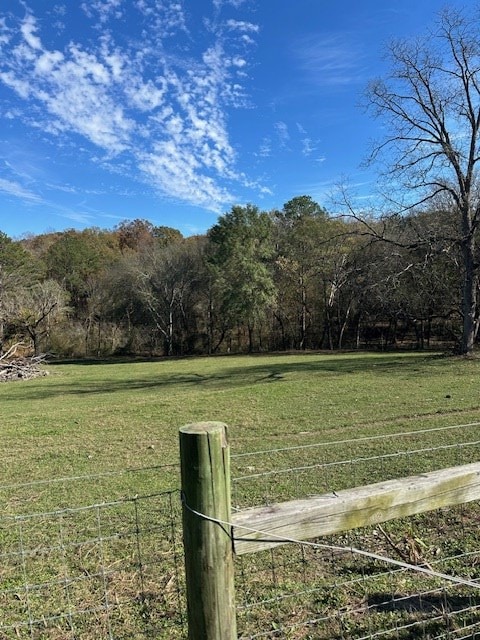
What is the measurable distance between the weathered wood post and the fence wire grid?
1.27 ft

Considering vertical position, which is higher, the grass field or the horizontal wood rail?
the horizontal wood rail

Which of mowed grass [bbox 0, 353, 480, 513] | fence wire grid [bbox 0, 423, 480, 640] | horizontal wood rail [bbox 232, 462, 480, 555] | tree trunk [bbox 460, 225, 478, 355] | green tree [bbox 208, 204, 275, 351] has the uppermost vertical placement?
green tree [bbox 208, 204, 275, 351]

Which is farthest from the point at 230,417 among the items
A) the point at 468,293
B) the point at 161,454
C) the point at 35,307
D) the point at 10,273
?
the point at 10,273

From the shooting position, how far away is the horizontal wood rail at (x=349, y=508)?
1884 millimetres

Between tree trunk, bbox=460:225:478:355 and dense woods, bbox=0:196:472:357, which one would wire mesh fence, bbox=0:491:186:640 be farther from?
dense woods, bbox=0:196:472:357

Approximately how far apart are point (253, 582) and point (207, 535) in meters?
1.94

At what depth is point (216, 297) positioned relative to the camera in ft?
143

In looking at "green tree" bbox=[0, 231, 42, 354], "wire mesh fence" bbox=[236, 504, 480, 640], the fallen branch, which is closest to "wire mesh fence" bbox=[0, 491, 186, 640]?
→ "wire mesh fence" bbox=[236, 504, 480, 640]

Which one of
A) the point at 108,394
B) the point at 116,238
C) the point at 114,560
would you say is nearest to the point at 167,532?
the point at 114,560

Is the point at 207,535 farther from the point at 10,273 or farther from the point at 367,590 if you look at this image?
the point at 10,273

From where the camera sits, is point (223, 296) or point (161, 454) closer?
point (161, 454)

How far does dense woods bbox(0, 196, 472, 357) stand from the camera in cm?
3878

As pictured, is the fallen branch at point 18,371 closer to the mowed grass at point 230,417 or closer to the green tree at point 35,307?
the mowed grass at point 230,417

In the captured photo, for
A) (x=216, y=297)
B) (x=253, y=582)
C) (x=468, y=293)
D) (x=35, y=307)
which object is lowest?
(x=253, y=582)
